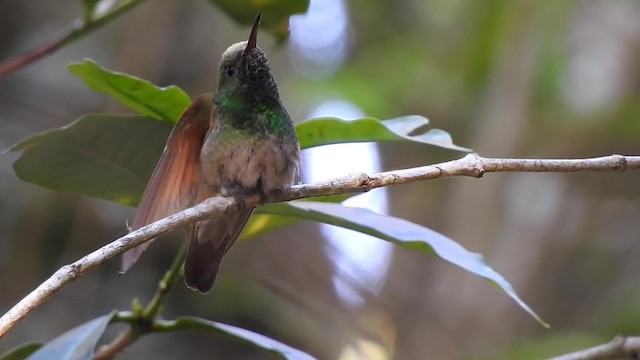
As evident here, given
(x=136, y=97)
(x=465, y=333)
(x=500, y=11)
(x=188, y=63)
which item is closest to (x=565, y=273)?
(x=465, y=333)

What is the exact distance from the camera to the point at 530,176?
4.23m

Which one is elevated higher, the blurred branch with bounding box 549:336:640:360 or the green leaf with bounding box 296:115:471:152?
the green leaf with bounding box 296:115:471:152

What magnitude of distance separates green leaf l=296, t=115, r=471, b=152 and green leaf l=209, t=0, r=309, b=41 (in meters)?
0.32

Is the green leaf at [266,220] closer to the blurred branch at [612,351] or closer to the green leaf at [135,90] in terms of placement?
the green leaf at [135,90]

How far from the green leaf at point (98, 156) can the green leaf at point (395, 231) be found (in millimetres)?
278

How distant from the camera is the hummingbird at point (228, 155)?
192 cm

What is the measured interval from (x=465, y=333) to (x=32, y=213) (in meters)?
1.83

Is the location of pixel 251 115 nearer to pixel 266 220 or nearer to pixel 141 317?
pixel 266 220

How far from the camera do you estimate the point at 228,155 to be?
78.7 inches

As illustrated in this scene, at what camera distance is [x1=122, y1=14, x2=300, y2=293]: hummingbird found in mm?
1921

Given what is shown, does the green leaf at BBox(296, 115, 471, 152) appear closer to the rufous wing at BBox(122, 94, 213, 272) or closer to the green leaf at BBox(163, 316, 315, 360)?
the rufous wing at BBox(122, 94, 213, 272)

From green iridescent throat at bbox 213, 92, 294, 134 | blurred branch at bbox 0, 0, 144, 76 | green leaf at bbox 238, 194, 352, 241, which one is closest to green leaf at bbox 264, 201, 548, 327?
green leaf at bbox 238, 194, 352, 241

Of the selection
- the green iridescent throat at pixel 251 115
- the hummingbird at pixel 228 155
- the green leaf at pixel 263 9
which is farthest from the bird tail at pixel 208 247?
the green leaf at pixel 263 9

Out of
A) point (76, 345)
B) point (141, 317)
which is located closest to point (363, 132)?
point (141, 317)
